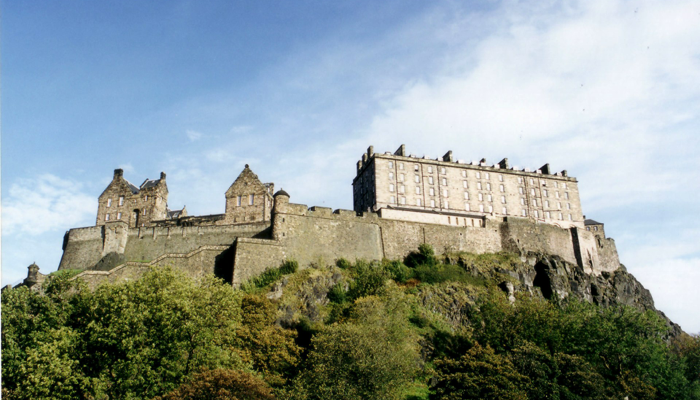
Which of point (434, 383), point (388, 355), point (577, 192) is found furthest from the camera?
point (577, 192)

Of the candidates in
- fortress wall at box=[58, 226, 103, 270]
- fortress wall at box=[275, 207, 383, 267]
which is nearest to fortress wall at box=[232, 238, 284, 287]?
fortress wall at box=[275, 207, 383, 267]

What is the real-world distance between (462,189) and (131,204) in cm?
3783

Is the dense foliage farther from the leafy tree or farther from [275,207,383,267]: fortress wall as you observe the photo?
[275,207,383,267]: fortress wall

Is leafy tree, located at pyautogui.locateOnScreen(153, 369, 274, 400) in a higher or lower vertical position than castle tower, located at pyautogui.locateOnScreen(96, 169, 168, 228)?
lower

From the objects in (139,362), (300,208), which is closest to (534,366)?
(139,362)

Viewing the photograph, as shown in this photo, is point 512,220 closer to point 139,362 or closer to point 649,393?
point 649,393

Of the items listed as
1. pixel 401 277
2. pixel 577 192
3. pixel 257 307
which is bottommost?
pixel 257 307

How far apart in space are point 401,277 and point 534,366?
699 inches

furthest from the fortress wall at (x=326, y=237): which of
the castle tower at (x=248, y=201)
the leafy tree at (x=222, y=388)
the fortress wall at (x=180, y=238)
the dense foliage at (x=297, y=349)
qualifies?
the leafy tree at (x=222, y=388)

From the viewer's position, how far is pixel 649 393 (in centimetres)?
3234

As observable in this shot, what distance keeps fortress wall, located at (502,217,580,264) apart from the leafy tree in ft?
122

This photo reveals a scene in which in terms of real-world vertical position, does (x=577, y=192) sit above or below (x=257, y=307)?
above

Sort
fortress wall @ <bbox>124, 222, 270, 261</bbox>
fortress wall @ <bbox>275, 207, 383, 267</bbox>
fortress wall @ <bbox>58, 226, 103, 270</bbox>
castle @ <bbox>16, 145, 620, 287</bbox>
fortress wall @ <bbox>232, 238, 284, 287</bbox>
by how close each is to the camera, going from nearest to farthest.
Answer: fortress wall @ <bbox>232, 238, 284, 287</bbox>, castle @ <bbox>16, 145, 620, 287</bbox>, fortress wall @ <bbox>275, 207, 383, 267</bbox>, fortress wall @ <bbox>124, 222, 270, 261</bbox>, fortress wall @ <bbox>58, 226, 103, 270</bbox>

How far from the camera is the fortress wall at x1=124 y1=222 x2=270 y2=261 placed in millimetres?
50594
